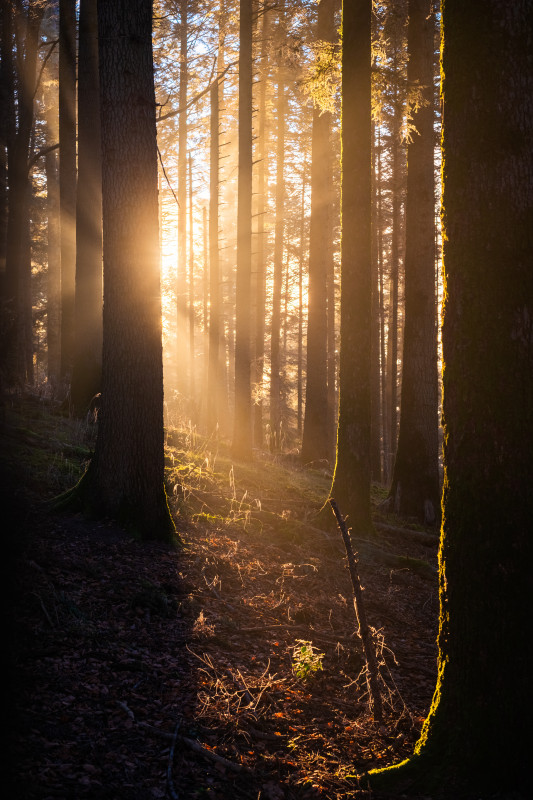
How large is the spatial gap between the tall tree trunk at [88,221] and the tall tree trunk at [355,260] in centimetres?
501

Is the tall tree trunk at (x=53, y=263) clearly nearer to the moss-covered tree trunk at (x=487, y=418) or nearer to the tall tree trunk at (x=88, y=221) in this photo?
the tall tree trunk at (x=88, y=221)

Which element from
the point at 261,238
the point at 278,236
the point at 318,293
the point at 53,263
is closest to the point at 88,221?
the point at 318,293

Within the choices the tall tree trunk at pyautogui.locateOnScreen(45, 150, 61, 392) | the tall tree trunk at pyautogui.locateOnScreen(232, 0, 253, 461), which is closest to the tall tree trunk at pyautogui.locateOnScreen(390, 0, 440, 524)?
the tall tree trunk at pyautogui.locateOnScreen(232, 0, 253, 461)

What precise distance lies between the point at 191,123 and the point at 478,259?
81.8ft

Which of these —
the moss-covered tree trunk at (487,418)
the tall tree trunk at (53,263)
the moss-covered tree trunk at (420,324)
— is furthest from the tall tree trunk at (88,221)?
the tall tree trunk at (53,263)

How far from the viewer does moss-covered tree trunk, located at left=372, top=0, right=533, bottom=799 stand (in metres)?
2.65

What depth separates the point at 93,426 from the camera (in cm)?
947

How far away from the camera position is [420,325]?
10.1m

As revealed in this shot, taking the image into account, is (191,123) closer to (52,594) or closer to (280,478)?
(280,478)

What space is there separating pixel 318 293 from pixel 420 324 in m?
4.05

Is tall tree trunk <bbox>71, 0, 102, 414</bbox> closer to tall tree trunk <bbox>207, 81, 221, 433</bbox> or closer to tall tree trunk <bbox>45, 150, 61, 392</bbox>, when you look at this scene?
tall tree trunk <bbox>207, 81, 221, 433</bbox>

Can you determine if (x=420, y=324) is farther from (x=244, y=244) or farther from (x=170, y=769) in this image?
(x=170, y=769)

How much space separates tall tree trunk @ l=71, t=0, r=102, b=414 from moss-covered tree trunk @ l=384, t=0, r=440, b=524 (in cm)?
602

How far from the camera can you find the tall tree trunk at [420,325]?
9.98 metres
